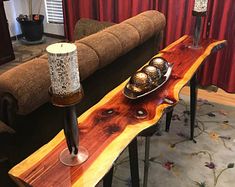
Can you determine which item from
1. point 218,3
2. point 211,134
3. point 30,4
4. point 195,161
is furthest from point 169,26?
point 30,4

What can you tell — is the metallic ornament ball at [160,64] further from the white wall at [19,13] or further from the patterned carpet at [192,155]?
the white wall at [19,13]

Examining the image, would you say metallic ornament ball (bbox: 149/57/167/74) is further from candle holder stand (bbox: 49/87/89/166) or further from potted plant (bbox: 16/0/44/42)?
potted plant (bbox: 16/0/44/42)

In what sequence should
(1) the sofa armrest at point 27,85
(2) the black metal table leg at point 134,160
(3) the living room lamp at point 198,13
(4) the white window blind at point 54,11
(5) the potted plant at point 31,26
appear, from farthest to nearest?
(4) the white window blind at point 54,11, (5) the potted plant at point 31,26, (3) the living room lamp at point 198,13, (2) the black metal table leg at point 134,160, (1) the sofa armrest at point 27,85

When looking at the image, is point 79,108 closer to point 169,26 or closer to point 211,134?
point 211,134

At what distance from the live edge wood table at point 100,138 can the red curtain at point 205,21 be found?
1313mm

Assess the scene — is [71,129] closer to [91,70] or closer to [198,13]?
[91,70]

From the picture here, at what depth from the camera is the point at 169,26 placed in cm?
283

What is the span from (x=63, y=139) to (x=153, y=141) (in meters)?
1.15

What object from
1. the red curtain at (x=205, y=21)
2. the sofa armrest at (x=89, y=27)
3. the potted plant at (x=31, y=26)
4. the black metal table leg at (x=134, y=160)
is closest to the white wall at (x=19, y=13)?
the potted plant at (x=31, y=26)

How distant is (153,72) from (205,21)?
5.17ft

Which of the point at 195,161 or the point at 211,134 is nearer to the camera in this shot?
the point at 195,161

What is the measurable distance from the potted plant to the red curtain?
3.60 feet

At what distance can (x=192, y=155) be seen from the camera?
1.92 metres

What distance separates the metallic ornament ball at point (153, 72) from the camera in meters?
1.33
